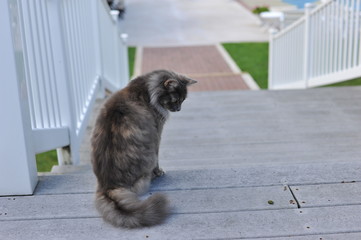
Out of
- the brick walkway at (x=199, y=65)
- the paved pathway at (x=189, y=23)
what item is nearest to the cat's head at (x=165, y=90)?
the brick walkway at (x=199, y=65)

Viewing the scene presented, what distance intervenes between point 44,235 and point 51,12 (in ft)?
5.08

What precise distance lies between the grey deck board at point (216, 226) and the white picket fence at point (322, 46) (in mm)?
3664

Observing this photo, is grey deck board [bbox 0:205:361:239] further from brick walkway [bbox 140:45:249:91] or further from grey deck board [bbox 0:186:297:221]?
brick walkway [bbox 140:45:249:91]

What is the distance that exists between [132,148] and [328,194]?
0.95 metres

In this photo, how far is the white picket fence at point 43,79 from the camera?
7.63 feet

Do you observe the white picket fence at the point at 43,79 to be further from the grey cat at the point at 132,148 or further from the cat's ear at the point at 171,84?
the cat's ear at the point at 171,84

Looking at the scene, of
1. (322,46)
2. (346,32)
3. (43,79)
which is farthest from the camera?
(322,46)

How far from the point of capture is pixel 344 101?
16.9ft

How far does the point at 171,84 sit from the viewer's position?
259 centimetres

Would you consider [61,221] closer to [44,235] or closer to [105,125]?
[44,235]

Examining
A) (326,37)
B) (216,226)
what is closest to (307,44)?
(326,37)

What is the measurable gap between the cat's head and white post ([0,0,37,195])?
0.64 metres

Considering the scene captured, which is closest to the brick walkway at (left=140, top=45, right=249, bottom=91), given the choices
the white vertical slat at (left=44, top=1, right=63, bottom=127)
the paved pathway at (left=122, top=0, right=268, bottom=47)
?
the paved pathway at (left=122, top=0, right=268, bottom=47)

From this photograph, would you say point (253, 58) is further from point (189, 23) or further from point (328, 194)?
point (328, 194)
